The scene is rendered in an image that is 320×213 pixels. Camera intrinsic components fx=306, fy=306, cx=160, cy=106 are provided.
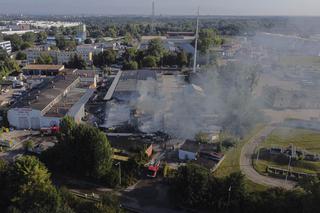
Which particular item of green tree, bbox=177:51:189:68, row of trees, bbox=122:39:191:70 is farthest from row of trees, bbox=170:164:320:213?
green tree, bbox=177:51:189:68

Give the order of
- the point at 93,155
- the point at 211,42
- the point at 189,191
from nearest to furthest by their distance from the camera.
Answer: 1. the point at 189,191
2. the point at 93,155
3. the point at 211,42

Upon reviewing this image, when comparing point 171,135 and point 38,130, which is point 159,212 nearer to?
point 171,135

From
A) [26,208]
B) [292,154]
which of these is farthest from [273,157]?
[26,208]

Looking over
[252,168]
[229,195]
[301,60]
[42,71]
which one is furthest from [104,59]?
[229,195]

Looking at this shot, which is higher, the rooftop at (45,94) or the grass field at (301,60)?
the grass field at (301,60)

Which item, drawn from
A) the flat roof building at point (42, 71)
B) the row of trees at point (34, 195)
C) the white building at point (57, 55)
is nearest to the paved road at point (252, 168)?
the row of trees at point (34, 195)

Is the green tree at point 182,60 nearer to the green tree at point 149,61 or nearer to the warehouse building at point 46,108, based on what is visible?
the green tree at point 149,61

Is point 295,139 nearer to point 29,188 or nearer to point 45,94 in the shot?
point 29,188
